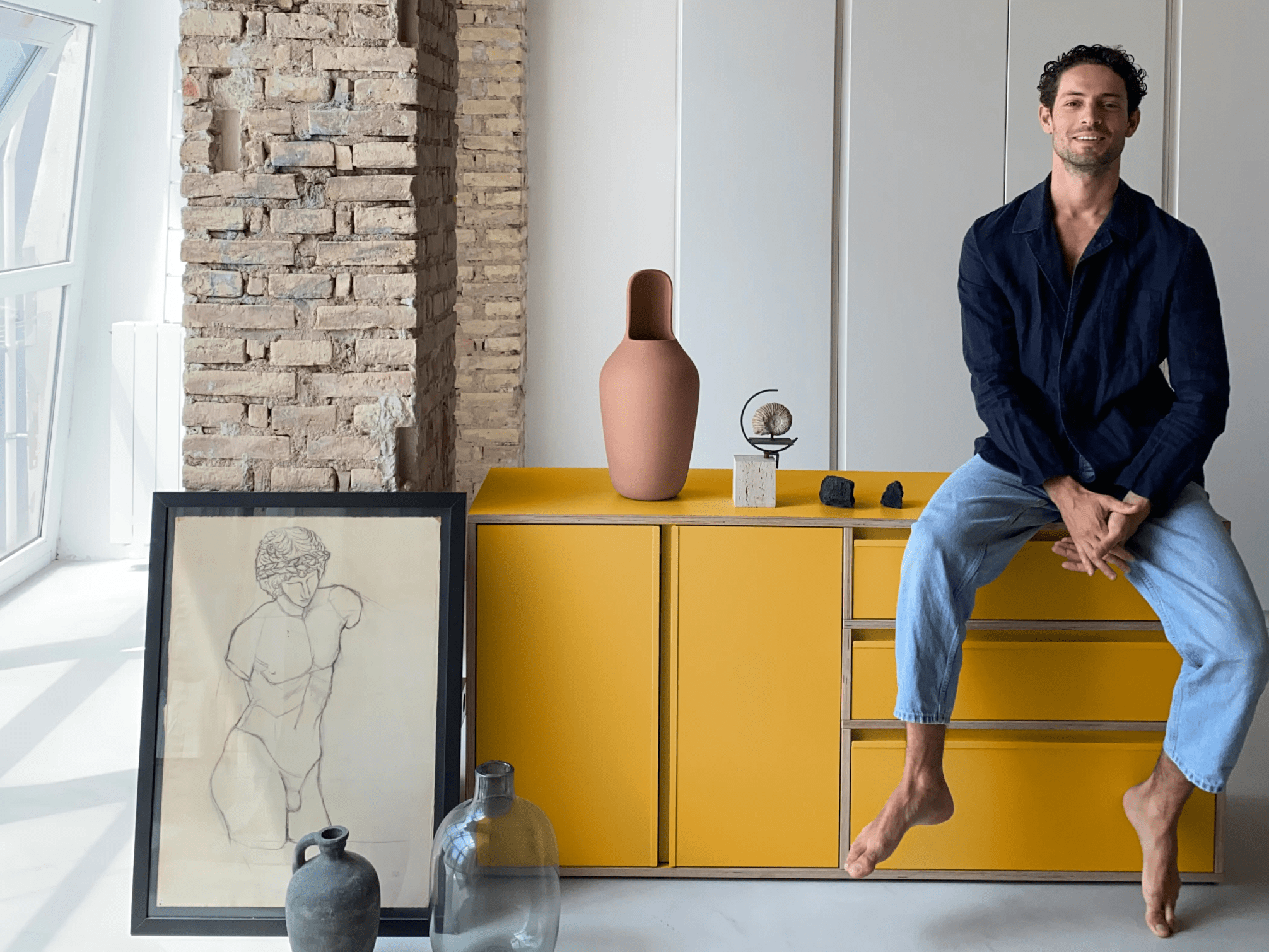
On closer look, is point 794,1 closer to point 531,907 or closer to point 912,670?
point 912,670

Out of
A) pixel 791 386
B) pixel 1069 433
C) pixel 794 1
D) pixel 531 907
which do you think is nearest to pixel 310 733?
pixel 531 907

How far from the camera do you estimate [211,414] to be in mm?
2453

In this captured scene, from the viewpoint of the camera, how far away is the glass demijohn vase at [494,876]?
1.95 metres

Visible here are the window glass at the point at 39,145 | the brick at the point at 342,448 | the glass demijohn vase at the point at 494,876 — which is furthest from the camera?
the window glass at the point at 39,145

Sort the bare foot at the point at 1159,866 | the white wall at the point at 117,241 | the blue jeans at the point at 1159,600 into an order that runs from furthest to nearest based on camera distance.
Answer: the white wall at the point at 117,241, the bare foot at the point at 1159,866, the blue jeans at the point at 1159,600

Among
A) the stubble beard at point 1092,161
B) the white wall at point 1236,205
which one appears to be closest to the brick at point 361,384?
the stubble beard at point 1092,161

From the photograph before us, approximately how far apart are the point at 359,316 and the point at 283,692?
0.76 meters

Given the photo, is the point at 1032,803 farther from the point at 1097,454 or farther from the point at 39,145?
the point at 39,145

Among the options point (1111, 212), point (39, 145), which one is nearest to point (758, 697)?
point (1111, 212)

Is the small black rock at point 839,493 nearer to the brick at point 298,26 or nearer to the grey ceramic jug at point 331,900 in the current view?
the grey ceramic jug at point 331,900

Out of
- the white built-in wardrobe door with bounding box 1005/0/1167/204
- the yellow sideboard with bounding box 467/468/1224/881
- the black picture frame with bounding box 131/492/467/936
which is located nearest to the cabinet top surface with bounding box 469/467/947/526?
the yellow sideboard with bounding box 467/468/1224/881

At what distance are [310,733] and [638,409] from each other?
0.90m

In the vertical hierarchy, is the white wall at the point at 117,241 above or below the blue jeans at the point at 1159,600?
above

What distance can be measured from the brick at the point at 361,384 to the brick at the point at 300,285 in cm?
17
